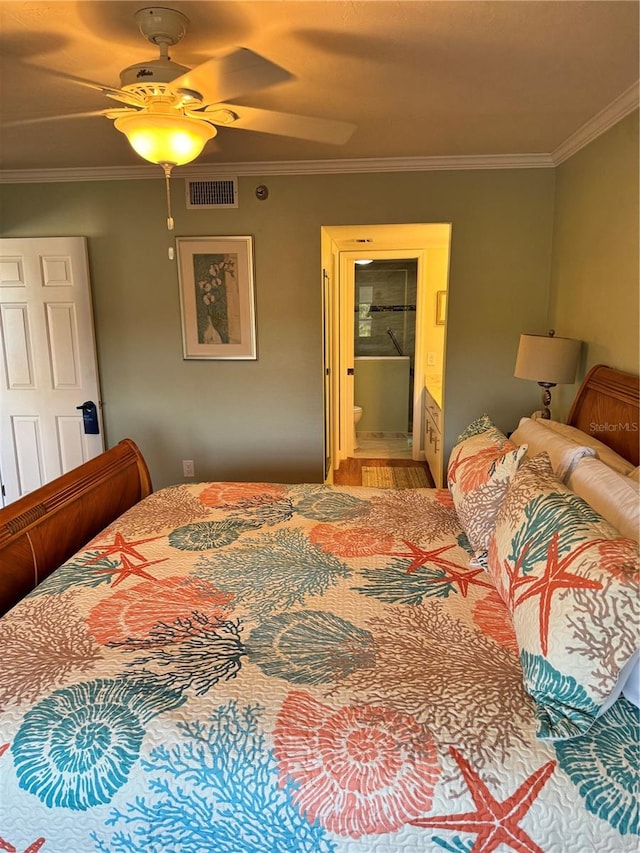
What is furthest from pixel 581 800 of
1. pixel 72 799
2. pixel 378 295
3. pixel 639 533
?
pixel 378 295

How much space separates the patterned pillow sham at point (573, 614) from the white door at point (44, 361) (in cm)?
320

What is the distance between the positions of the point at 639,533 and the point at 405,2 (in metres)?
1.59

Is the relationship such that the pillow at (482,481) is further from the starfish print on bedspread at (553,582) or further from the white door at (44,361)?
the white door at (44,361)

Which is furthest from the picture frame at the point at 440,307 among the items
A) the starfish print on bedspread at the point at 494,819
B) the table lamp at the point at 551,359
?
the starfish print on bedspread at the point at 494,819

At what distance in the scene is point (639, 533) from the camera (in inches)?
48.6

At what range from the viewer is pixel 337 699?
43.4 inches

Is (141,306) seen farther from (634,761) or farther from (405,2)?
(634,761)

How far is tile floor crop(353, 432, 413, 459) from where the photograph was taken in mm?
5652

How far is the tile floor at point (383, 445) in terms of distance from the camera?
5.65 m

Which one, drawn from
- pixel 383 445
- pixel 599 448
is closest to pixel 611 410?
pixel 599 448

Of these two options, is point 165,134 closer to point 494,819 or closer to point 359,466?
point 494,819

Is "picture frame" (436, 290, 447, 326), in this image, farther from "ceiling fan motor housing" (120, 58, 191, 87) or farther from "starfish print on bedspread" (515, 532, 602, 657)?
"starfish print on bedspread" (515, 532, 602, 657)

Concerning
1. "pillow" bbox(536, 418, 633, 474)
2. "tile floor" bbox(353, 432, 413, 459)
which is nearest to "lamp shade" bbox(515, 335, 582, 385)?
"pillow" bbox(536, 418, 633, 474)

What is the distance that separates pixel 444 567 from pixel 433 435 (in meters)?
3.04
